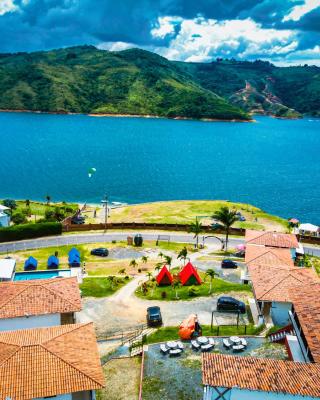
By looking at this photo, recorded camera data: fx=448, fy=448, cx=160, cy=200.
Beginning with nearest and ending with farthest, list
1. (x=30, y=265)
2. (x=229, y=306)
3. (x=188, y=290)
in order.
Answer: (x=229, y=306) < (x=188, y=290) < (x=30, y=265)

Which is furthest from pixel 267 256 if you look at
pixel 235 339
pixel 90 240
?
pixel 90 240

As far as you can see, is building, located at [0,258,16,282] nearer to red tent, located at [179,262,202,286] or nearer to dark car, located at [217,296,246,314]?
red tent, located at [179,262,202,286]

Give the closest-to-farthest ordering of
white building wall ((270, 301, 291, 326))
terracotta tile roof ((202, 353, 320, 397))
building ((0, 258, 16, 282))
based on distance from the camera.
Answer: terracotta tile roof ((202, 353, 320, 397)) → white building wall ((270, 301, 291, 326)) → building ((0, 258, 16, 282))

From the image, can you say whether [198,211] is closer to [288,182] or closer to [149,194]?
[149,194]

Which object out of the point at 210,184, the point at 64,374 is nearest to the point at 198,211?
the point at 210,184

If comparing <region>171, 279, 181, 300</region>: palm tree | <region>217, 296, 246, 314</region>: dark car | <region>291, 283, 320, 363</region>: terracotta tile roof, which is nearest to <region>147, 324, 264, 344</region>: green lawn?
<region>217, 296, 246, 314</region>: dark car

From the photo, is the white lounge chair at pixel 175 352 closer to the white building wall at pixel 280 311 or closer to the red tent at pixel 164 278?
the white building wall at pixel 280 311

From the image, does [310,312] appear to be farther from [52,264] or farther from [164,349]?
[52,264]
